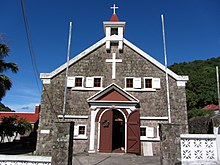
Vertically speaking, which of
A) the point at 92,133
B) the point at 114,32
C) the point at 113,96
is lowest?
the point at 92,133

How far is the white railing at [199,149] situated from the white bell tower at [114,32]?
10.3 meters

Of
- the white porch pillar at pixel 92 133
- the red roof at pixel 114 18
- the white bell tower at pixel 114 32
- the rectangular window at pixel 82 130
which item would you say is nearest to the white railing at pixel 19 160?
the white porch pillar at pixel 92 133

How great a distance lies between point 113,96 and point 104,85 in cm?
113

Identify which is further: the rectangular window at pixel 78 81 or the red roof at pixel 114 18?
the red roof at pixel 114 18

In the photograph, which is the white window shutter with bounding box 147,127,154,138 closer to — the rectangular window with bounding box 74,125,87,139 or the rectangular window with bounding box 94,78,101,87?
the rectangular window with bounding box 74,125,87,139

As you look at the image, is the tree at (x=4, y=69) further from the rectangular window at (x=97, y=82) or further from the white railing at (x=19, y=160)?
the white railing at (x=19, y=160)

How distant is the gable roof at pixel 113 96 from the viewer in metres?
14.5

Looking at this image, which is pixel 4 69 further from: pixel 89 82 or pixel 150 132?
pixel 150 132

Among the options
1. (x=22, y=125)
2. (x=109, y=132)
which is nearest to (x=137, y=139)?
(x=109, y=132)

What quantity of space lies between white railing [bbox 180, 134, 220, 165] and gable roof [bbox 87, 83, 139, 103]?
776 centimetres

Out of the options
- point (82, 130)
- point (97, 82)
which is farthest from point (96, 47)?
point (82, 130)

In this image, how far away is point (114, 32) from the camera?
17.0m

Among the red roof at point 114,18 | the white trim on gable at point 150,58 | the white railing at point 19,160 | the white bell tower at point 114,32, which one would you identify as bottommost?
the white railing at point 19,160

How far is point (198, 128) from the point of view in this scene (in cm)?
2172
